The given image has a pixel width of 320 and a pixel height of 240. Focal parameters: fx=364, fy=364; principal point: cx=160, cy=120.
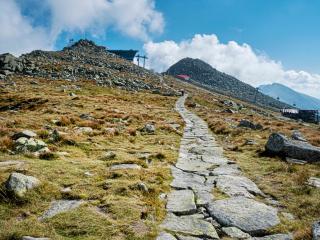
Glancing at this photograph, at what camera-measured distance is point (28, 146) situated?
13352 millimetres

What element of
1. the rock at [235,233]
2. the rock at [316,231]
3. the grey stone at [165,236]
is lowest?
the grey stone at [165,236]

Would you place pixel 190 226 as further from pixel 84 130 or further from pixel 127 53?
pixel 127 53

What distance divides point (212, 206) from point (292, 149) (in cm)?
835

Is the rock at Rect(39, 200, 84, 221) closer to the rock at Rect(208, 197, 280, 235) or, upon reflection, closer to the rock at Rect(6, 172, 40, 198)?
the rock at Rect(6, 172, 40, 198)

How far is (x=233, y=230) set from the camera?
26.4 ft

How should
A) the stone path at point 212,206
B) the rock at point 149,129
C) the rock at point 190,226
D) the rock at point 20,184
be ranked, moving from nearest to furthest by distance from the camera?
the rock at point 190,226 → the stone path at point 212,206 → the rock at point 20,184 → the rock at point 149,129

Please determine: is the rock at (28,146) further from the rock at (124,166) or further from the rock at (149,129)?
the rock at (149,129)

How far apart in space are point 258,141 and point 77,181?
1380cm

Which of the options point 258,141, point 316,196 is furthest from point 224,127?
point 316,196

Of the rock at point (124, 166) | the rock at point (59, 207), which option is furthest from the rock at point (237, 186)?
the rock at point (59, 207)

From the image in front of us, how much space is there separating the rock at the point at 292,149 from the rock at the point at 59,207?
424 inches

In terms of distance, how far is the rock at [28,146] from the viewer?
42.9 ft

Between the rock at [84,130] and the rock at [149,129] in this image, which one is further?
the rock at [149,129]

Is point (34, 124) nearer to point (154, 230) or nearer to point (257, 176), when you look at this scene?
point (257, 176)
